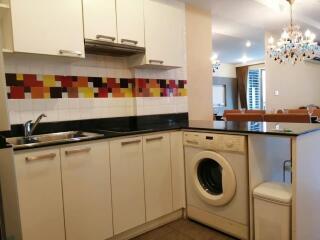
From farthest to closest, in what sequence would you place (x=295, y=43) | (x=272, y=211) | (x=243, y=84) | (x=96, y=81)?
(x=243, y=84)
(x=295, y=43)
(x=96, y=81)
(x=272, y=211)

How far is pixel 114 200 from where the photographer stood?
1919 mm

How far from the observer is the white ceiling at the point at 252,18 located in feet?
10.7

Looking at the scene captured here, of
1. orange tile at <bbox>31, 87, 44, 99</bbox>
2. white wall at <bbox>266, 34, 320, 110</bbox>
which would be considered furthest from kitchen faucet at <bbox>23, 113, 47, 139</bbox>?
white wall at <bbox>266, 34, 320, 110</bbox>

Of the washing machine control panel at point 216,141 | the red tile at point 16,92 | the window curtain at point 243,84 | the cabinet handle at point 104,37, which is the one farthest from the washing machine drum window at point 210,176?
the window curtain at point 243,84

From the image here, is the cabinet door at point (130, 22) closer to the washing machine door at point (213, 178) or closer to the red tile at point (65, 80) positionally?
the red tile at point (65, 80)

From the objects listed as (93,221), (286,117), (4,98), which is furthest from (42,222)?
(286,117)

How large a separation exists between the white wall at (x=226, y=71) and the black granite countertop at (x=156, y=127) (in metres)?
6.27

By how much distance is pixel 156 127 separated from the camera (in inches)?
90.4

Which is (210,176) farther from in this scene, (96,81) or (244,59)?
(244,59)

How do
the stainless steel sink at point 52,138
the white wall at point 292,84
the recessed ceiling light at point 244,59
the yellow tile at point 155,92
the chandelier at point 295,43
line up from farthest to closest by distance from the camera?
→ the recessed ceiling light at point 244,59 < the white wall at point 292,84 < the chandelier at point 295,43 < the yellow tile at point 155,92 < the stainless steel sink at point 52,138

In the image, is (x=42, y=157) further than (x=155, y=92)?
No

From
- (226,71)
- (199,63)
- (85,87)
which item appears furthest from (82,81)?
(226,71)

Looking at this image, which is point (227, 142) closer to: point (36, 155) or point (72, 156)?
point (72, 156)

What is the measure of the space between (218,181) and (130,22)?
1.57 metres
